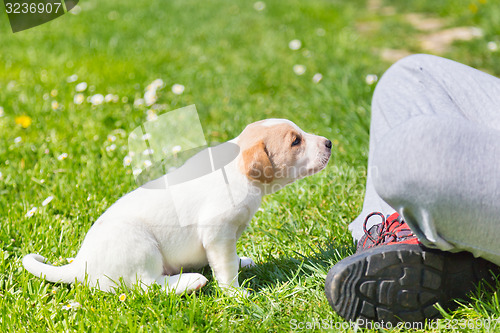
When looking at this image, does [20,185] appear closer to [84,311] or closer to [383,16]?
[84,311]

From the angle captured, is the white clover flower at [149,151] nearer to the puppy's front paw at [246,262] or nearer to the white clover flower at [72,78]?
the puppy's front paw at [246,262]

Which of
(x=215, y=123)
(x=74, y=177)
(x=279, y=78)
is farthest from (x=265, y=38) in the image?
(x=74, y=177)

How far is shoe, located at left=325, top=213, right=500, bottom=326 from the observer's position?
1.58 m

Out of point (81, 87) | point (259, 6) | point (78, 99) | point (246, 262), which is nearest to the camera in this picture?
point (246, 262)

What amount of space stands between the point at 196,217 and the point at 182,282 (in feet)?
0.76

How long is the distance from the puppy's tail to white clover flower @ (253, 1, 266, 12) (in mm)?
4949

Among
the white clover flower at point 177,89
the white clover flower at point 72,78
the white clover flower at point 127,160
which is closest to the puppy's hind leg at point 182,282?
the white clover flower at point 127,160

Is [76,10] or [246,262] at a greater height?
[76,10]

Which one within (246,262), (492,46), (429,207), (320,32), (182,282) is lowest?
(492,46)

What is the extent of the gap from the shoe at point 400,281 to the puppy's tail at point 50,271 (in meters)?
0.88

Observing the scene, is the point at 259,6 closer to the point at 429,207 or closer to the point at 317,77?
the point at 317,77

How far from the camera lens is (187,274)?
1.87m

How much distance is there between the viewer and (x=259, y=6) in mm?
6512

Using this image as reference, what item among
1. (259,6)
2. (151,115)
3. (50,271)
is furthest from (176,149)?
(259,6)
